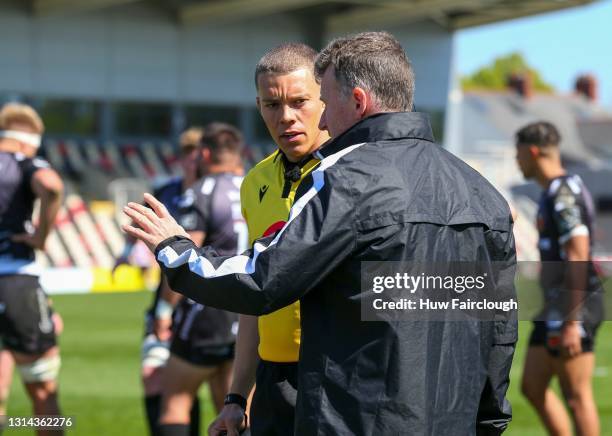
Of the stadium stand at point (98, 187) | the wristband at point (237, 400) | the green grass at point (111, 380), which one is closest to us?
the wristband at point (237, 400)

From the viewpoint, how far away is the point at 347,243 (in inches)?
120

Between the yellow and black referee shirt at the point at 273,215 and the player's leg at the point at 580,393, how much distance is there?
332 cm

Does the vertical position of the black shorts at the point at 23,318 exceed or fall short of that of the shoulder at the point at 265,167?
it falls short

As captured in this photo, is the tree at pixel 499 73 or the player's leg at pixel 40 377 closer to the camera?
the player's leg at pixel 40 377

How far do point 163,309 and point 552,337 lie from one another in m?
2.50

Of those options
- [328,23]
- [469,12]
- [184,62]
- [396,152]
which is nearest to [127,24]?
[184,62]

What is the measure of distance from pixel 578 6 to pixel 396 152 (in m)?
31.2

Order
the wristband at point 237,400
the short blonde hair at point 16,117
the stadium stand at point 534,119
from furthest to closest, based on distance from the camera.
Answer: the stadium stand at point 534,119
the short blonde hair at point 16,117
the wristband at point 237,400

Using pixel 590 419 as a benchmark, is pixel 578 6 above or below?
above

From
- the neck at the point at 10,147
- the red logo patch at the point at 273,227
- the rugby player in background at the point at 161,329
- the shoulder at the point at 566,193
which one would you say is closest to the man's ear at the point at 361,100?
the red logo patch at the point at 273,227

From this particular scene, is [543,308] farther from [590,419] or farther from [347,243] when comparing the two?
[347,243]

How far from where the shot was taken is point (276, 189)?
4270 mm

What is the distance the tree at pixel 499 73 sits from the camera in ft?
378

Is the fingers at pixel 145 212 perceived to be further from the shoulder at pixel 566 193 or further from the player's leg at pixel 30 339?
the shoulder at pixel 566 193
